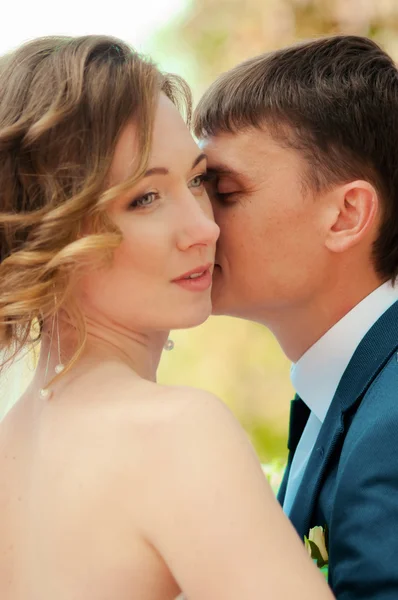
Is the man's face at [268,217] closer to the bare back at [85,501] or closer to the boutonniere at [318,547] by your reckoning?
the boutonniere at [318,547]

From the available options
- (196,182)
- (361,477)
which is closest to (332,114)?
(196,182)

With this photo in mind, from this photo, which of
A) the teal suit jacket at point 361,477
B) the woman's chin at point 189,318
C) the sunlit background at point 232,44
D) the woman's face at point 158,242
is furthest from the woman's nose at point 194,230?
the sunlit background at point 232,44

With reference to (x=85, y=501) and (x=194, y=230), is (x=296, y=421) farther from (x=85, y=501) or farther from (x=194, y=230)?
(x=85, y=501)

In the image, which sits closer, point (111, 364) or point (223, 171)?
point (111, 364)

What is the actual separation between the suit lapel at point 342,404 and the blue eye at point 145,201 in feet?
2.46

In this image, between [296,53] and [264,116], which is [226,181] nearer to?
[264,116]

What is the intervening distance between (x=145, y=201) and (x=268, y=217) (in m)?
0.75

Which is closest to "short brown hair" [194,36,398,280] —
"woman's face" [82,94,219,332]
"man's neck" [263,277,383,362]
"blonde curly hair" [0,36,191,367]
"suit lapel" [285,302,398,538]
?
"man's neck" [263,277,383,362]

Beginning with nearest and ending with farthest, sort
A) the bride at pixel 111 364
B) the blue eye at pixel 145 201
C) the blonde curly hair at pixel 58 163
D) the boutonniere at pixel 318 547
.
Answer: the bride at pixel 111 364 < the blonde curly hair at pixel 58 163 < the blue eye at pixel 145 201 < the boutonniere at pixel 318 547

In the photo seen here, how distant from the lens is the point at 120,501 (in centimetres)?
165

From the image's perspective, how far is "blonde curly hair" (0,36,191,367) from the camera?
185 centimetres

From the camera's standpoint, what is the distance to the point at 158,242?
6.47 ft

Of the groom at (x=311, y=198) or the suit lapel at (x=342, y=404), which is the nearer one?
the suit lapel at (x=342, y=404)

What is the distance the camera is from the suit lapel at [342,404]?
2.27 m
